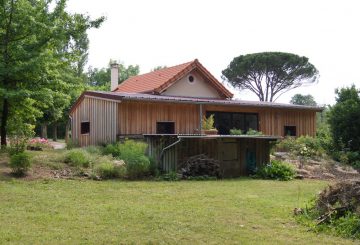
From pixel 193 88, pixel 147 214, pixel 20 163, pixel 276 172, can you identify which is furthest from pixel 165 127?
pixel 147 214

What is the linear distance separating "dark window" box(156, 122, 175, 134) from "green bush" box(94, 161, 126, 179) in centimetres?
768

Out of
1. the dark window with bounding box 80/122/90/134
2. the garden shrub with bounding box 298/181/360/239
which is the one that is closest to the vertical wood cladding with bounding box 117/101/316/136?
the dark window with bounding box 80/122/90/134

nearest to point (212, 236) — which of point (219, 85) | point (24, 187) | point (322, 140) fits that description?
point (24, 187)

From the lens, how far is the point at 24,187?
11391 millimetres

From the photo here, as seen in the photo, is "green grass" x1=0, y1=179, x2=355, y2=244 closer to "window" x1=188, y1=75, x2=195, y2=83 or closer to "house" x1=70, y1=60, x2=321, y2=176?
"house" x1=70, y1=60, x2=321, y2=176

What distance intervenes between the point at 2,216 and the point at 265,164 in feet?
39.0

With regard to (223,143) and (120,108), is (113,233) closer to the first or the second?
(223,143)

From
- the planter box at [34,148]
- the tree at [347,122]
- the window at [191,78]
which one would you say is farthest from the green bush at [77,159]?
the tree at [347,122]

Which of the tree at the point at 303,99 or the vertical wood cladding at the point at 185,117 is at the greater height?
the tree at the point at 303,99

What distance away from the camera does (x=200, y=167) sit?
630 inches

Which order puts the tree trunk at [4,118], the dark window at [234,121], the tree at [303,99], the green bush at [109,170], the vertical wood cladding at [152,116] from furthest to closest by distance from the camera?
the tree at [303,99] → the dark window at [234,121] → the vertical wood cladding at [152,116] → the tree trunk at [4,118] → the green bush at [109,170]

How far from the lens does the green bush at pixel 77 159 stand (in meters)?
14.6

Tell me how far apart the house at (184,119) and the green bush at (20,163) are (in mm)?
4766

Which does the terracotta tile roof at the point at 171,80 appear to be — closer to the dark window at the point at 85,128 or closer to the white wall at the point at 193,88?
the white wall at the point at 193,88
